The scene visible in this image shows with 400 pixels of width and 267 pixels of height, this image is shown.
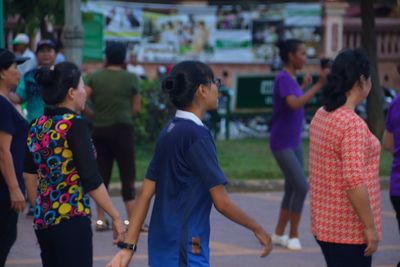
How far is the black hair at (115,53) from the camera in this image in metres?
9.50

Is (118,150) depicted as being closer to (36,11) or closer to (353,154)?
(36,11)

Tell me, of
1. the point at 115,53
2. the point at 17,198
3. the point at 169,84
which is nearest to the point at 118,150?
the point at 115,53

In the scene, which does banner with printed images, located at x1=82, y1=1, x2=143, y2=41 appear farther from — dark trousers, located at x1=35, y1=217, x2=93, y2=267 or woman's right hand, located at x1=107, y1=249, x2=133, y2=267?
woman's right hand, located at x1=107, y1=249, x2=133, y2=267

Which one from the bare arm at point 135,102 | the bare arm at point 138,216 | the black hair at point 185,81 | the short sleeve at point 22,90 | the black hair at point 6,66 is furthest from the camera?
the short sleeve at point 22,90

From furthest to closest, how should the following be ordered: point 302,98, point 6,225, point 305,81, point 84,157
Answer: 1. point 305,81
2. point 302,98
3. point 6,225
4. point 84,157

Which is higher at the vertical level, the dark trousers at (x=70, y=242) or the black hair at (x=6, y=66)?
the black hair at (x=6, y=66)

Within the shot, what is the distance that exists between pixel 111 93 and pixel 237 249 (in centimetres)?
188

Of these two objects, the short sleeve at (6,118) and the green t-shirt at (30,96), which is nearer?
the short sleeve at (6,118)

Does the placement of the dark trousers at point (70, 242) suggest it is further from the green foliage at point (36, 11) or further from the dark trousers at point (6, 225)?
the green foliage at point (36, 11)

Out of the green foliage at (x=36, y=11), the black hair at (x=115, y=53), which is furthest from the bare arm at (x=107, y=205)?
the green foliage at (x=36, y=11)

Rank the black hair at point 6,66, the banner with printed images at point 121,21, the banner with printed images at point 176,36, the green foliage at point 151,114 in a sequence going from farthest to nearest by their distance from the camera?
1. the banner with printed images at point 176,36
2. the banner with printed images at point 121,21
3. the green foliage at point 151,114
4. the black hair at point 6,66

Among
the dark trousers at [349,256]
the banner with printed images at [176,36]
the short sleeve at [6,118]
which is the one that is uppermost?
the short sleeve at [6,118]

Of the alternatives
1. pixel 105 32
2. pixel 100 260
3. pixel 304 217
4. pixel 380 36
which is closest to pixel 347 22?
pixel 380 36

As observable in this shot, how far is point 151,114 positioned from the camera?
661 inches
